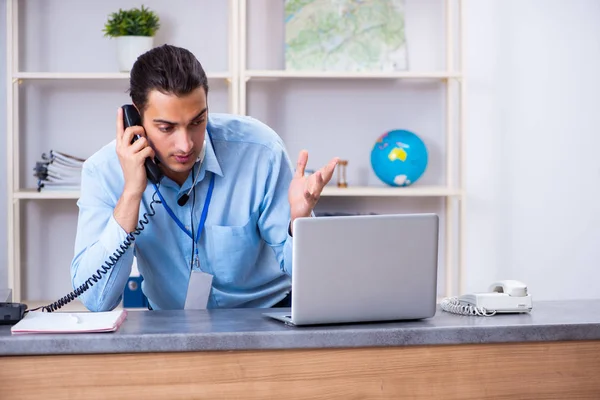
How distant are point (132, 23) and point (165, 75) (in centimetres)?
174

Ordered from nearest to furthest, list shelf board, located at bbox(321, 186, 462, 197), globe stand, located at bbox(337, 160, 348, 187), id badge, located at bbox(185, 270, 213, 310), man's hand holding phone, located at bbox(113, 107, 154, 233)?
man's hand holding phone, located at bbox(113, 107, 154, 233)
id badge, located at bbox(185, 270, 213, 310)
shelf board, located at bbox(321, 186, 462, 197)
globe stand, located at bbox(337, 160, 348, 187)

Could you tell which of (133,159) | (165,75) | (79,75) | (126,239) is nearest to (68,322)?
(126,239)

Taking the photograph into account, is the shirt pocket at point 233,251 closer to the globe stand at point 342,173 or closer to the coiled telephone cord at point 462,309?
the coiled telephone cord at point 462,309

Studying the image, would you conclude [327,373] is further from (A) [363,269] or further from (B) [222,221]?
(B) [222,221]

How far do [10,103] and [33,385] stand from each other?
7.95ft

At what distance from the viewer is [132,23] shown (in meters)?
3.80

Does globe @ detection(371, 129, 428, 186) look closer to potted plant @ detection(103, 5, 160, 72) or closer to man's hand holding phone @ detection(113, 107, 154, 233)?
potted plant @ detection(103, 5, 160, 72)

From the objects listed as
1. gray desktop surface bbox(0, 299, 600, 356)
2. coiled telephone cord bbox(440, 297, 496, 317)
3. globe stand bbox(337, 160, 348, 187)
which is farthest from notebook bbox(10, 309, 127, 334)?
globe stand bbox(337, 160, 348, 187)

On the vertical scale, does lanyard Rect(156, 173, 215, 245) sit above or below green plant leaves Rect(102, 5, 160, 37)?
below

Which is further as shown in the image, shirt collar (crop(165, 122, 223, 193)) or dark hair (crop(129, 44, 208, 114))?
shirt collar (crop(165, 122, 223, 193))

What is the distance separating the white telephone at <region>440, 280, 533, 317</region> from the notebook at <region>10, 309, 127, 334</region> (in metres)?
0.79

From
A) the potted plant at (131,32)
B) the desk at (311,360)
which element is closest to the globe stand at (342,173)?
the potted plant at (131,32)

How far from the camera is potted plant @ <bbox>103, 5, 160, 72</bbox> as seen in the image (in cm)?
379

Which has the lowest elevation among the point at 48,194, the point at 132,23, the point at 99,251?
the point at 99,251
